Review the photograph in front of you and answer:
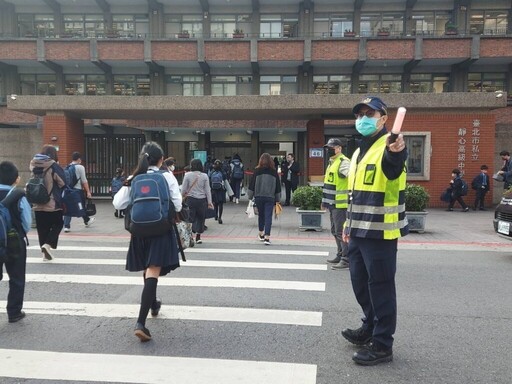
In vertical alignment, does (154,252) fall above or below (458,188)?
above

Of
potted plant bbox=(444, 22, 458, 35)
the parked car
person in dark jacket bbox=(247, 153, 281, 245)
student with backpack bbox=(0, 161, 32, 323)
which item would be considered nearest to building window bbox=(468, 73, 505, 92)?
potted plant bbox=(444, 22, 458, 35)

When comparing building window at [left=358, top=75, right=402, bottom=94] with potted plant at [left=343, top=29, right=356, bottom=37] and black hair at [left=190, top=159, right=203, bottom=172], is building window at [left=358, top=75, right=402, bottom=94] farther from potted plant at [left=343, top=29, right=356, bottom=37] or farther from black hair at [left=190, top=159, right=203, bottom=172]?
black hair at [left=190, top=159, right=203, bottom=172]

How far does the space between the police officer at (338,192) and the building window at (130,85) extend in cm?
2324

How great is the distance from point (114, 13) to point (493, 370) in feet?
96.9

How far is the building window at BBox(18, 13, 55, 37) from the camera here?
27.9 meters

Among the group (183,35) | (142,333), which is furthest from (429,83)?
(142,333)

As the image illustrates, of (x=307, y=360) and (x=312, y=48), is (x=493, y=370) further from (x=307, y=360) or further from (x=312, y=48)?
(x=312, y=48)

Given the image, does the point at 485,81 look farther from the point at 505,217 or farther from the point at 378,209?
the point at 378,209

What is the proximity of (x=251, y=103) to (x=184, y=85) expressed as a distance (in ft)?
47.6

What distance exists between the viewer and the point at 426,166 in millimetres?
15023

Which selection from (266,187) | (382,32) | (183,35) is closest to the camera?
(266,187)

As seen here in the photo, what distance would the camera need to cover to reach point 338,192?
6.82 metres

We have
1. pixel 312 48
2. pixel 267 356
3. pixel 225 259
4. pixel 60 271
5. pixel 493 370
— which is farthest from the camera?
pixel 312 48

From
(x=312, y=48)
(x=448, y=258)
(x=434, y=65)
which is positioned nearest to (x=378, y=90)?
(x=434, y=65)
